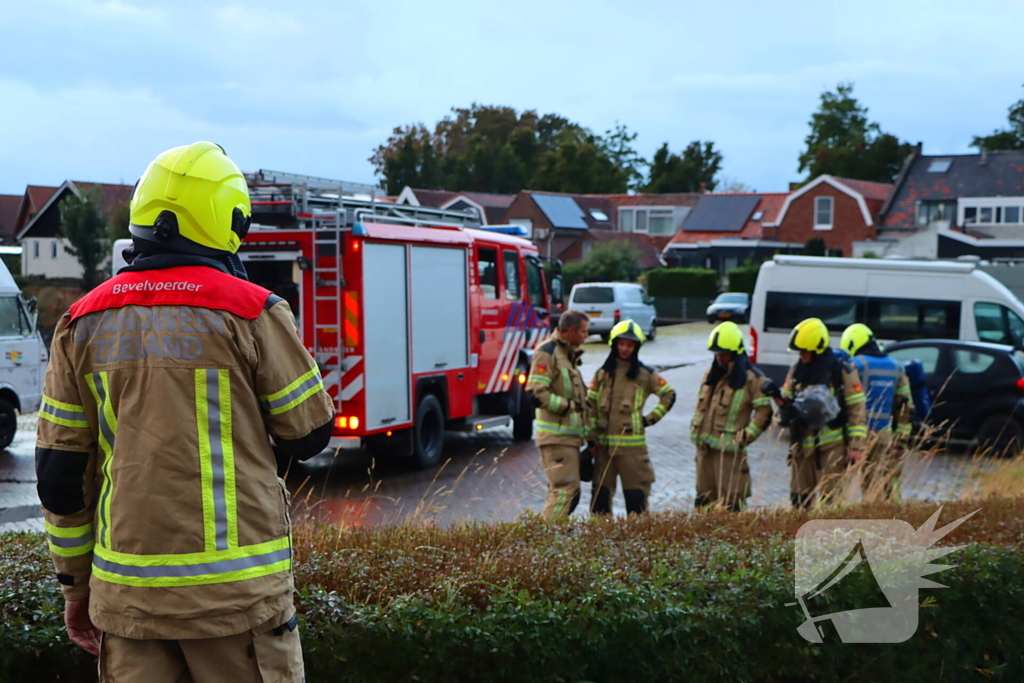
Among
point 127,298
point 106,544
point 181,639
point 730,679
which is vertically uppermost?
point 127,298

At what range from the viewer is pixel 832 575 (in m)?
4.57

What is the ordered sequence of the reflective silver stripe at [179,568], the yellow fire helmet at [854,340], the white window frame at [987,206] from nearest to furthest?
1. the reflective silver stripe at [179,568]
2. the yellow fire helmet at [854,340]
3. the white window frame at [987,206]

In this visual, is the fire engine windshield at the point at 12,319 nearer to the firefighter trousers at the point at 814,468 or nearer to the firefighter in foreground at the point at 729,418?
the firefighter in foreground at the point at 729,418

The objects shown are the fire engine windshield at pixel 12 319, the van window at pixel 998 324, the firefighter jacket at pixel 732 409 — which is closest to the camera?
the firefighter jacket at pixel 732 409

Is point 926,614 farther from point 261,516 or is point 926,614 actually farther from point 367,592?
point 261,516

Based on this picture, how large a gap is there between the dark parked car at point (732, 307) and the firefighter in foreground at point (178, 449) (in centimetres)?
3579

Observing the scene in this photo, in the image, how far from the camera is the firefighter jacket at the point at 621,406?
7410 millimetres

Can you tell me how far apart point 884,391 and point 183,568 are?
7368 millimetres

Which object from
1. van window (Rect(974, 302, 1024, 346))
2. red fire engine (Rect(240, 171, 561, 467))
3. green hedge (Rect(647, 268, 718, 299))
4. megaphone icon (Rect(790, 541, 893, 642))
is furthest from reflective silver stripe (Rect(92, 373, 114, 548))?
green hedge (Rect(647, 268, 718, 299))

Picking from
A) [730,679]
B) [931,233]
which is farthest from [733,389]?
[931,233]

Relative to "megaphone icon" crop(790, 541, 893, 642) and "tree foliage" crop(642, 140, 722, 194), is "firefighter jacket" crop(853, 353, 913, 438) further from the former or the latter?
"tree foliage" crop(642, 140, 722, 194)

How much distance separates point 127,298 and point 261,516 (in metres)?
0.59

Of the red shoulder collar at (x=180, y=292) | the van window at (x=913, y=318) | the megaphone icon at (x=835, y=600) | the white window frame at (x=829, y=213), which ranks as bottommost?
the megaphone icon at (x=835, y=600)

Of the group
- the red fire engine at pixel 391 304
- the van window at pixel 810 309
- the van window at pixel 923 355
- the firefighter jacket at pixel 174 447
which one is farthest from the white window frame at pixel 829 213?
the firefighter jacket at pixel 174 447
